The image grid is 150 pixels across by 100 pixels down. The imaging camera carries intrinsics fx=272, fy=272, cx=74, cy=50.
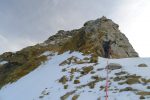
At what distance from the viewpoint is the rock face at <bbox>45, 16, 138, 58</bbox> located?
45047 millimetres

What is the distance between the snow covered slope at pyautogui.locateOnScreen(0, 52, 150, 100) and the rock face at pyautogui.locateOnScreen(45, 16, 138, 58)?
5.03 meters

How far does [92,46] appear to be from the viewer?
45.1 metres

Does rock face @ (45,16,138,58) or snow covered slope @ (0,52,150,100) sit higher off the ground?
rock face @ (45,16,138,58)

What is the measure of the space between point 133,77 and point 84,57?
44.7ft

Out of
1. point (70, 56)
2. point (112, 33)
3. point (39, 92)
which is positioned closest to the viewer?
point (39, 92)

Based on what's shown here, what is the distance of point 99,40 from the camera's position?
47281 millimetres

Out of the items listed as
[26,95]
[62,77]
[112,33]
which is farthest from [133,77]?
[112,33]

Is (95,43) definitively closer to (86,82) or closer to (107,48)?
(107,48)

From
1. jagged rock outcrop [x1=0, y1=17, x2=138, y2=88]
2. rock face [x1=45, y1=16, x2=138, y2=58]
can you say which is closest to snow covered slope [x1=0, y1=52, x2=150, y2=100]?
rock face [x1=45, y1=16, x2=138, y2=58]

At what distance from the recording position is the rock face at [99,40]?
45.0 meters

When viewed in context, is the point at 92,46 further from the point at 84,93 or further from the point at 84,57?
the point at 84,93

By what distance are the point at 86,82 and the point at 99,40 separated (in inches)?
726

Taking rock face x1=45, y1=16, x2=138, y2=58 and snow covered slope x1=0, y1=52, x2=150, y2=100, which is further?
rock face x1=45, y1=16, x2=138, y2=58

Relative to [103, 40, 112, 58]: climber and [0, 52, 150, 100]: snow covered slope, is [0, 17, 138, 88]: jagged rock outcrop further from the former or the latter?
[0, 52, 150, 100]: snow covered slope
